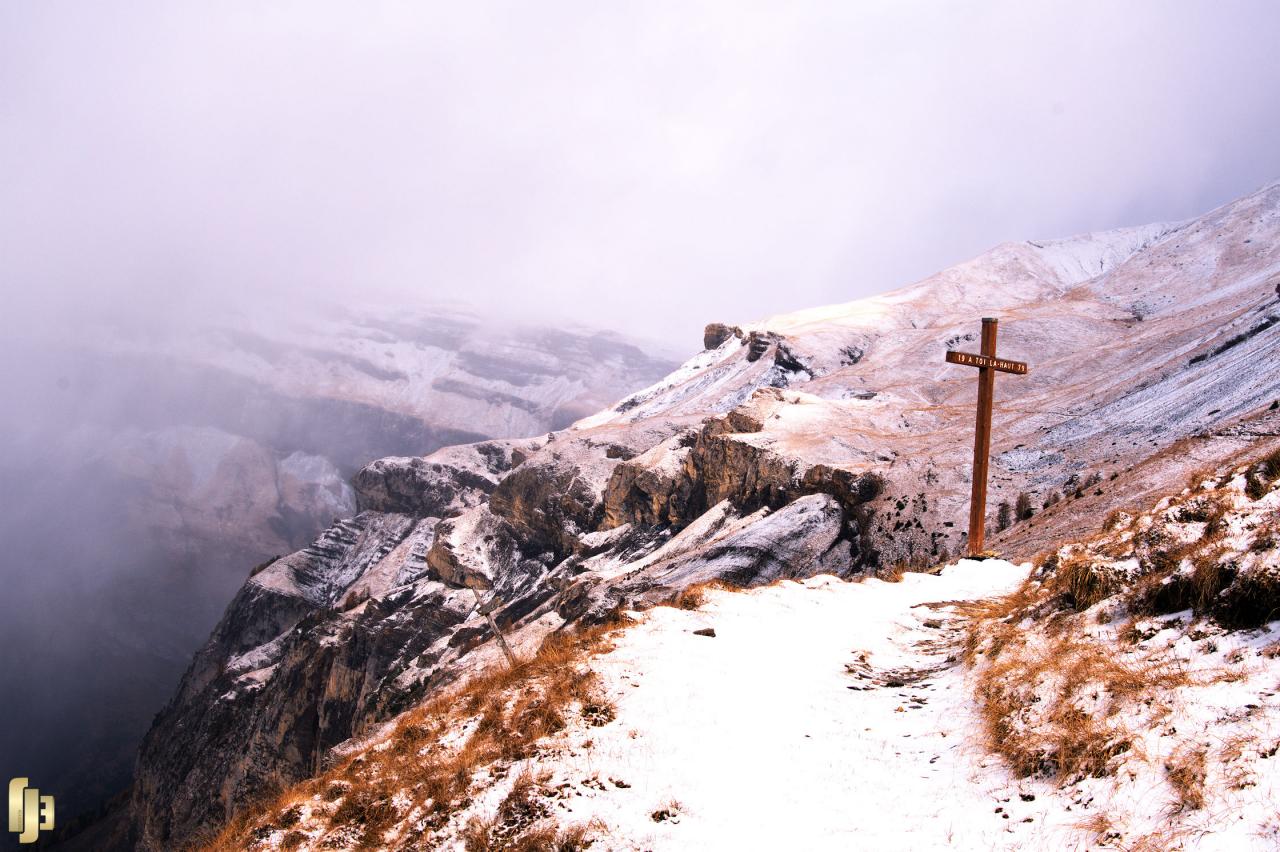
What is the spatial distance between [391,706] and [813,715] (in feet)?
159

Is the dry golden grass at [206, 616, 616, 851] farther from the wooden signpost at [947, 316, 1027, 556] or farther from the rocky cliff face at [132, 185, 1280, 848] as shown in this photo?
the rocky cliff face at [132, 185, 1280, 848]

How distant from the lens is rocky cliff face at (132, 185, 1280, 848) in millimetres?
32656

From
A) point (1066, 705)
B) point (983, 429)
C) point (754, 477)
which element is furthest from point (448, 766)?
point (754, 477)

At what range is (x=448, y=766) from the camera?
25.8ft

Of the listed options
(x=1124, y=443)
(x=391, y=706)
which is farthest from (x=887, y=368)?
(x=391, y=706)

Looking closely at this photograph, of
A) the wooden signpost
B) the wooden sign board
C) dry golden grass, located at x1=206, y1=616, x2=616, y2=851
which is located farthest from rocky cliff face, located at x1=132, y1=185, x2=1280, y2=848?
dry golden grass, located at x1=206, y1=616, x2=616, y2=851

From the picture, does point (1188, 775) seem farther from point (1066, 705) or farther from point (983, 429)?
point (983, 429)

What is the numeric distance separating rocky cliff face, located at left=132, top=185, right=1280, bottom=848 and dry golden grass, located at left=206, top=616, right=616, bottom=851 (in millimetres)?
17006

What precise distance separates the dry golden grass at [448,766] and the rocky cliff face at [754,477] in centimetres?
1701

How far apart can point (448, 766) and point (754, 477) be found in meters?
37.3

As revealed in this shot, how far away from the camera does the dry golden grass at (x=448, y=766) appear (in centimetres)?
697

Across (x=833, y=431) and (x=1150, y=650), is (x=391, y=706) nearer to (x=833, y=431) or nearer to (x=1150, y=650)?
(x=833, y=431)

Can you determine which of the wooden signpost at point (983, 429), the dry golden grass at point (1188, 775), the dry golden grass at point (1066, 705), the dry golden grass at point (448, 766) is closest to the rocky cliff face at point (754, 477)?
the wooden signpost at point (983, 429)

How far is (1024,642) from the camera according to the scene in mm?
8703
